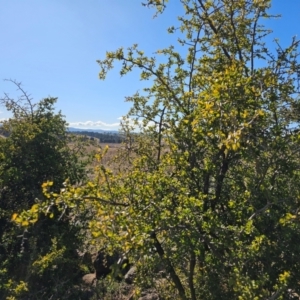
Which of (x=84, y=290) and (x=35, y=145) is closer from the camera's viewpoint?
(x=84, y=290)

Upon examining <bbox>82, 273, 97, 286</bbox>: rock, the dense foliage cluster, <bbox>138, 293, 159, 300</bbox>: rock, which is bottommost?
<bbox>82, 273, 97, 286</bbox>: rock

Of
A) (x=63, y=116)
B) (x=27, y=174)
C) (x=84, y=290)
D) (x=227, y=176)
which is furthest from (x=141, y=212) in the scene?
(x=63, y=116)

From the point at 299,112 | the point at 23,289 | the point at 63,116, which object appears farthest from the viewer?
the point at 63,116

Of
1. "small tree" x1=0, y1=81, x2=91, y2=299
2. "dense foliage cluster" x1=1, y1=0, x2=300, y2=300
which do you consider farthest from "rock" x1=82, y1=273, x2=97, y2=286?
"dense foliage cluster" x1=1, y1=0, x2=300, y2=300

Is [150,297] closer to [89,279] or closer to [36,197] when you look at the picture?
[89,279]

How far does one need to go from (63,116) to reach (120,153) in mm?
4244

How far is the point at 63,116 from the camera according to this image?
439 inches

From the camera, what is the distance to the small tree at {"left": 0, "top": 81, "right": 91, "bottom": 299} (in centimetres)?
838

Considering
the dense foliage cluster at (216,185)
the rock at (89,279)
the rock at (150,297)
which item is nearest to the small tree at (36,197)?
the rock at (89,279)

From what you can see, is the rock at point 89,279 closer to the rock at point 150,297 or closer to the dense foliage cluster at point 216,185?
the rock at point 150,297

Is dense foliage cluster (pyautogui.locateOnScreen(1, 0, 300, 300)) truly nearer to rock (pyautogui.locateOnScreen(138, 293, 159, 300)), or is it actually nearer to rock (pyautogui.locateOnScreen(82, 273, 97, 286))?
rock (pyautogui.locateOnScreen(138, 293, 159, 300))

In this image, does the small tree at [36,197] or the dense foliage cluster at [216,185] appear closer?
the dense foliage cluster at [216,185]

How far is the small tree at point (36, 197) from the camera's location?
8375 mm

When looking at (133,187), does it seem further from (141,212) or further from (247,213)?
(247,213)
